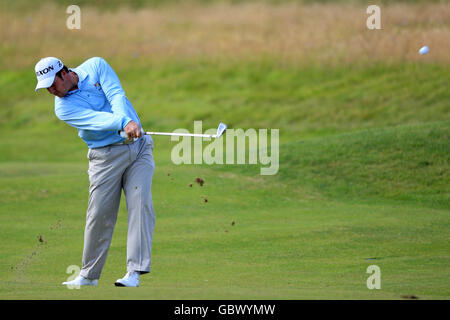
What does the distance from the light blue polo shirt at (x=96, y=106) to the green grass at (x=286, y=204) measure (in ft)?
4.04

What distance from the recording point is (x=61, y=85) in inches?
255

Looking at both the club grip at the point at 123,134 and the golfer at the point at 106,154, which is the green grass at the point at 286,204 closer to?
the golfer at the point at 106,154

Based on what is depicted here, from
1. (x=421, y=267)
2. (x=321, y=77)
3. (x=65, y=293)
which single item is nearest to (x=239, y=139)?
(x=321, y=77)

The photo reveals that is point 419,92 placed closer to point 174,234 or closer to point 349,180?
point 349,180

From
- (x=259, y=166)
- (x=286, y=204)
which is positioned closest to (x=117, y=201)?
(x=286, y=204)

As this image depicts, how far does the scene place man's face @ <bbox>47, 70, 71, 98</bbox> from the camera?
6.46m

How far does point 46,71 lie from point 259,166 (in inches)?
367

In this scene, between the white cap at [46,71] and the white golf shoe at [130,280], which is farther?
the white cap at [46,71]

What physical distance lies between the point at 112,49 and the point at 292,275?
1083 inches

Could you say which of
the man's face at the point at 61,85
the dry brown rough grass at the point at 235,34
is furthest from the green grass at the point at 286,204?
the man's face at the point at 61,85

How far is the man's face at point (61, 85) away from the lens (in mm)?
6465

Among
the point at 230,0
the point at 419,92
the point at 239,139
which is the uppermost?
the point at 230,0

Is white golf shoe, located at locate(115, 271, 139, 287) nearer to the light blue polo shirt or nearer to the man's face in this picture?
the light blue polo shirt

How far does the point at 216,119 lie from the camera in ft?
86.0
